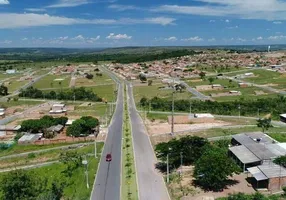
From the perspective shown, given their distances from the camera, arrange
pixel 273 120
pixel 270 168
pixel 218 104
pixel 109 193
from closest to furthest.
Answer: pixel 109 193 → pixel 270 168 → pixel 273 120 → pixel 218 104

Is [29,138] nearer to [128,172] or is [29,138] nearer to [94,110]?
[128,172]

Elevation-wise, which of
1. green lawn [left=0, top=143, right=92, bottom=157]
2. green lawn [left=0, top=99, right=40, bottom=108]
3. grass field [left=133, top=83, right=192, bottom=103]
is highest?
grass field [left=133, top=83, right=192, bottom=103]

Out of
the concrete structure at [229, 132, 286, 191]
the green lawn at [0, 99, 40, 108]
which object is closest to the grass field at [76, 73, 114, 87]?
the green lawn at [0, 99, 40, 108]

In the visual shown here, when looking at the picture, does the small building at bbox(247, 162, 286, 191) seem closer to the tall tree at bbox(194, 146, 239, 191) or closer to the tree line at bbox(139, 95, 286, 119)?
the tall tree at bbox(194, 146, 239, 191)

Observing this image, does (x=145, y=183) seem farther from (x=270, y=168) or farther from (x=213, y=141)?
(x=213, y=141)

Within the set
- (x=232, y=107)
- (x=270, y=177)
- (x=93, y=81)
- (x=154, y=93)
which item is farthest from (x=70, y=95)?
(x=270, y=177)

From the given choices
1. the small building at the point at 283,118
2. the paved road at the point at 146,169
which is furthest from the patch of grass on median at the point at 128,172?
the small building at the point at 283,118

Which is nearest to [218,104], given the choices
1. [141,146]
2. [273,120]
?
[273,120]
